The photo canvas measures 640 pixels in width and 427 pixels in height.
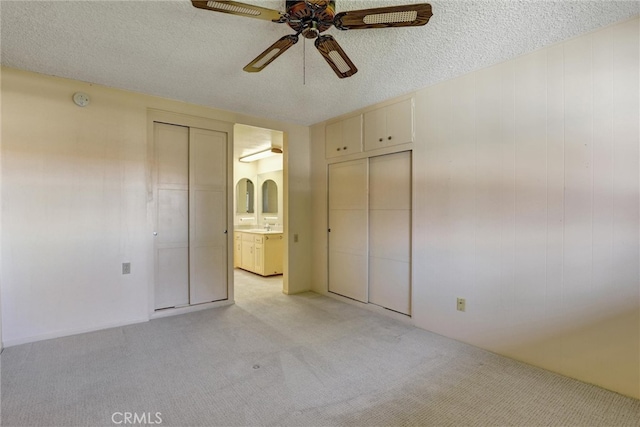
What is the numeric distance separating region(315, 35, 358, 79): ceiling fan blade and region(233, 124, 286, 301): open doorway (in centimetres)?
244

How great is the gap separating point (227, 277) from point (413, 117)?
2.96m

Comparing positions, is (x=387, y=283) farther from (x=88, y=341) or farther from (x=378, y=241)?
(x=88, y=341)

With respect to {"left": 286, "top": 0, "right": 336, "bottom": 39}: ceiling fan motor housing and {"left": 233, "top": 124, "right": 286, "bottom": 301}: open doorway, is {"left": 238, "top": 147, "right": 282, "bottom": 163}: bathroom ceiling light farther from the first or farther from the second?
{"left": 286, "top": 0, "right": 336, "bottom": 39}: ceiling fan motor housing

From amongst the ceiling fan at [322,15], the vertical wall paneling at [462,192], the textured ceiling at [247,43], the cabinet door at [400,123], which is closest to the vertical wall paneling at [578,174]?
the textured ceiling at [247,43]

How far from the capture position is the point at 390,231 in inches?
140

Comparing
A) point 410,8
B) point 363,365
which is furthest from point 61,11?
point 363,365

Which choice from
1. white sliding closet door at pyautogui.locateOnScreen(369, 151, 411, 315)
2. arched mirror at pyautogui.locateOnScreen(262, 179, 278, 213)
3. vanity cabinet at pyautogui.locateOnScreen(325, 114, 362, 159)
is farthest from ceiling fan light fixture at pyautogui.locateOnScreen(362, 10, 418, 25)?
arched mirror at pyautogui.locateOnScreen(262, 179, 278, 213)

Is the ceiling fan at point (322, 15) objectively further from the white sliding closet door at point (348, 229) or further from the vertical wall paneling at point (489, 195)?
the white sliding closet door at point (348, 229)

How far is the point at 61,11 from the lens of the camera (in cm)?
196

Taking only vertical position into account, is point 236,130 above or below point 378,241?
above

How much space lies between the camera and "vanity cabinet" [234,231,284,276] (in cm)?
555

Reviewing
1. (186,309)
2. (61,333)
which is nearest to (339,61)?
(186,309)

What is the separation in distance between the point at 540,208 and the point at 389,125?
67.4 inches

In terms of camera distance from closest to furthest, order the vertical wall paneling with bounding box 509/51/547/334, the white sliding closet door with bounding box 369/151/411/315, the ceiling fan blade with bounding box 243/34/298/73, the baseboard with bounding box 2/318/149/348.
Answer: the ceiling fan blade with bounding box 243/34/298/73 < the vertical wall paneling with bounding box 509/51/547/334 < the baseboard with bounding box 2/318/149/348 < the white sliding closet door with bounding box 369/151/411/315
